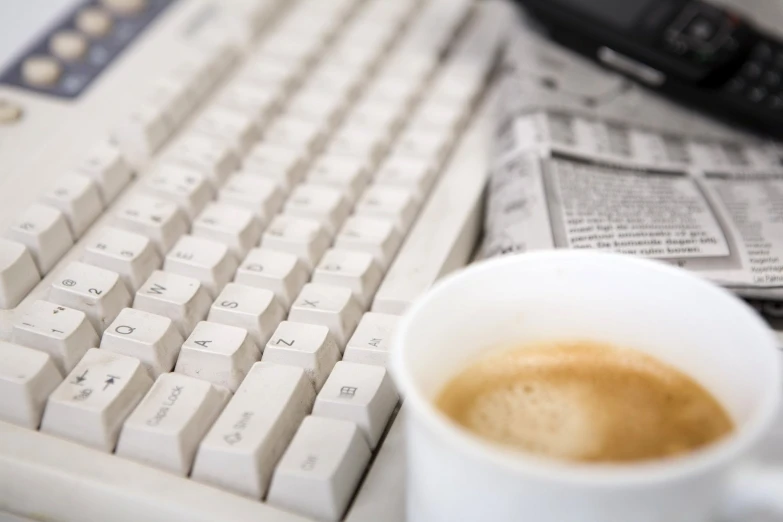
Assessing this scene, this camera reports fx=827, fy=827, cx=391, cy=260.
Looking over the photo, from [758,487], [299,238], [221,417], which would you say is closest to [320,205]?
[299,238]

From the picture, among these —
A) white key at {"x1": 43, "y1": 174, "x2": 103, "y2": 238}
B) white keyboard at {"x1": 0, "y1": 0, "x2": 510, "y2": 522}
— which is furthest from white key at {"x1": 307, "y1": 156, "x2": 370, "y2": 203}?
white key at {"x1": 43, "y1": 174, "x2": 103, "y2": 238}

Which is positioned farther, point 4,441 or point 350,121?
point 350,121

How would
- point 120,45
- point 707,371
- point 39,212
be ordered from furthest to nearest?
point 120,45, point 39,212, point 707,371

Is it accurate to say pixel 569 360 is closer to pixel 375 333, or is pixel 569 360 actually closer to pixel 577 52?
pixel 375 333

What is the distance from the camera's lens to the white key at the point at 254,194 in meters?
0.39

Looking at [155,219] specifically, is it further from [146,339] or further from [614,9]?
[614,9]

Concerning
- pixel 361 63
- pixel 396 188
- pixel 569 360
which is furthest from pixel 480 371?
pixel 361 63

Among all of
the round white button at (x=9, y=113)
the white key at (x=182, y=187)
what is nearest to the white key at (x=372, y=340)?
the white key at (x=182, y=187)

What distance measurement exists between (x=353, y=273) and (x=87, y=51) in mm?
233

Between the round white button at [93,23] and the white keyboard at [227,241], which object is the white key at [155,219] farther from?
the round white button at [93,23]

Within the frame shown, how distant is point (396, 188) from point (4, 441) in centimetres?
21

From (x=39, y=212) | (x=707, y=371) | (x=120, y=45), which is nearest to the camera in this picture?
(x=707, y=371)

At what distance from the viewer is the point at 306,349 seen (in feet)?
1.05

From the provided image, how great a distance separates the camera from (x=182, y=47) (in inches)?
19.0
